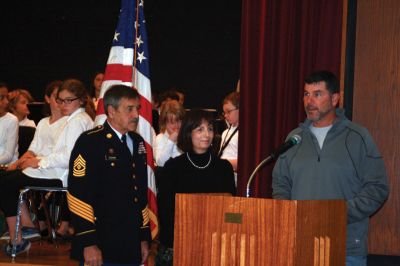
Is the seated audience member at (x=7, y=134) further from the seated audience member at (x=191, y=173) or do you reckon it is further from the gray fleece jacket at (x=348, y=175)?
the gray fleece jacket at (x=348, y=175)

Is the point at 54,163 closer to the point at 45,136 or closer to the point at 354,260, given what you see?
the point at 45,136

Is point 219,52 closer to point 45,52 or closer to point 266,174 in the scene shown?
point 45,52

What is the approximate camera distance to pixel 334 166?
12.6 feet

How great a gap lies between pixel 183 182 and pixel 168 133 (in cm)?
280

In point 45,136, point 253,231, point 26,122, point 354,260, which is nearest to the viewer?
point 253,231

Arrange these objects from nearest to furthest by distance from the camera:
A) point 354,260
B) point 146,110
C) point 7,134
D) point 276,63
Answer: point 354,260
point 276,63
point 146,110
point 7,134

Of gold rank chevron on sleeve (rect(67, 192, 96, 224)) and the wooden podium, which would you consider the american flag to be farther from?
the wooden podium

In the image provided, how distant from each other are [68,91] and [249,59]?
1.93 meters

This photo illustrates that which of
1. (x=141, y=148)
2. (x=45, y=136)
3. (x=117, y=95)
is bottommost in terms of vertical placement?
(x=141, y=148)

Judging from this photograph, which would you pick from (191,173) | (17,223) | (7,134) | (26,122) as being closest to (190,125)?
(191,173)

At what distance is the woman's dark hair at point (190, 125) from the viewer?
427 centimetres

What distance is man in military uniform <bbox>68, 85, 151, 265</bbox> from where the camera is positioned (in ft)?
13.8

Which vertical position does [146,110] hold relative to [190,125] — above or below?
above

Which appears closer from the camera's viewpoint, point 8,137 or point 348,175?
point 348,175
